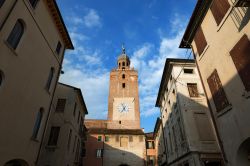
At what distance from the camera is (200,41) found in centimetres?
1287

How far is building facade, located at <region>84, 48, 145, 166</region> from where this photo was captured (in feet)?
103

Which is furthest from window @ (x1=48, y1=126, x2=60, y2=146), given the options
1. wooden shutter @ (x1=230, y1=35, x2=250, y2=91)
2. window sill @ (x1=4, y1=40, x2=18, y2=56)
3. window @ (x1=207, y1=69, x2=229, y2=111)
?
wooden shutter @ (x1=230, y1=35, x2=250, y2=91)

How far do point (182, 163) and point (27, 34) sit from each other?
16196 millimetres

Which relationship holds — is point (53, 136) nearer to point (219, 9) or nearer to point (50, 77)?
point (50, 77)

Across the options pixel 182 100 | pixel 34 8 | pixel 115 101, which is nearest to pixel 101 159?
pixel 115 101

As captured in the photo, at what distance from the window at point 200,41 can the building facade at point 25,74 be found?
10912 mm

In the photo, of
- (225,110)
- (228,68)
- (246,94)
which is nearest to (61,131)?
(225,110)

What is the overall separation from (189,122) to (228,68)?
7553mm

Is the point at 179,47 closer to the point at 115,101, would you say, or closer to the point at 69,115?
the point at 69,115

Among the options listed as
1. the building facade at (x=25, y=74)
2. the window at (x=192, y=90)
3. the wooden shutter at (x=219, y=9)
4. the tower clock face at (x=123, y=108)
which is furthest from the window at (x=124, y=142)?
the wooden shutter at (x=219, y=9)

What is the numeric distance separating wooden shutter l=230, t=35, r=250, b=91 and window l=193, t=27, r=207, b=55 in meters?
3.38

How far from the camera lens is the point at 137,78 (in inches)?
1793

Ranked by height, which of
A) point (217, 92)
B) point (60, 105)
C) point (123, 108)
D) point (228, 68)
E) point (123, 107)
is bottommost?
point (217, 92)

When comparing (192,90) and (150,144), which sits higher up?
(192,90)
